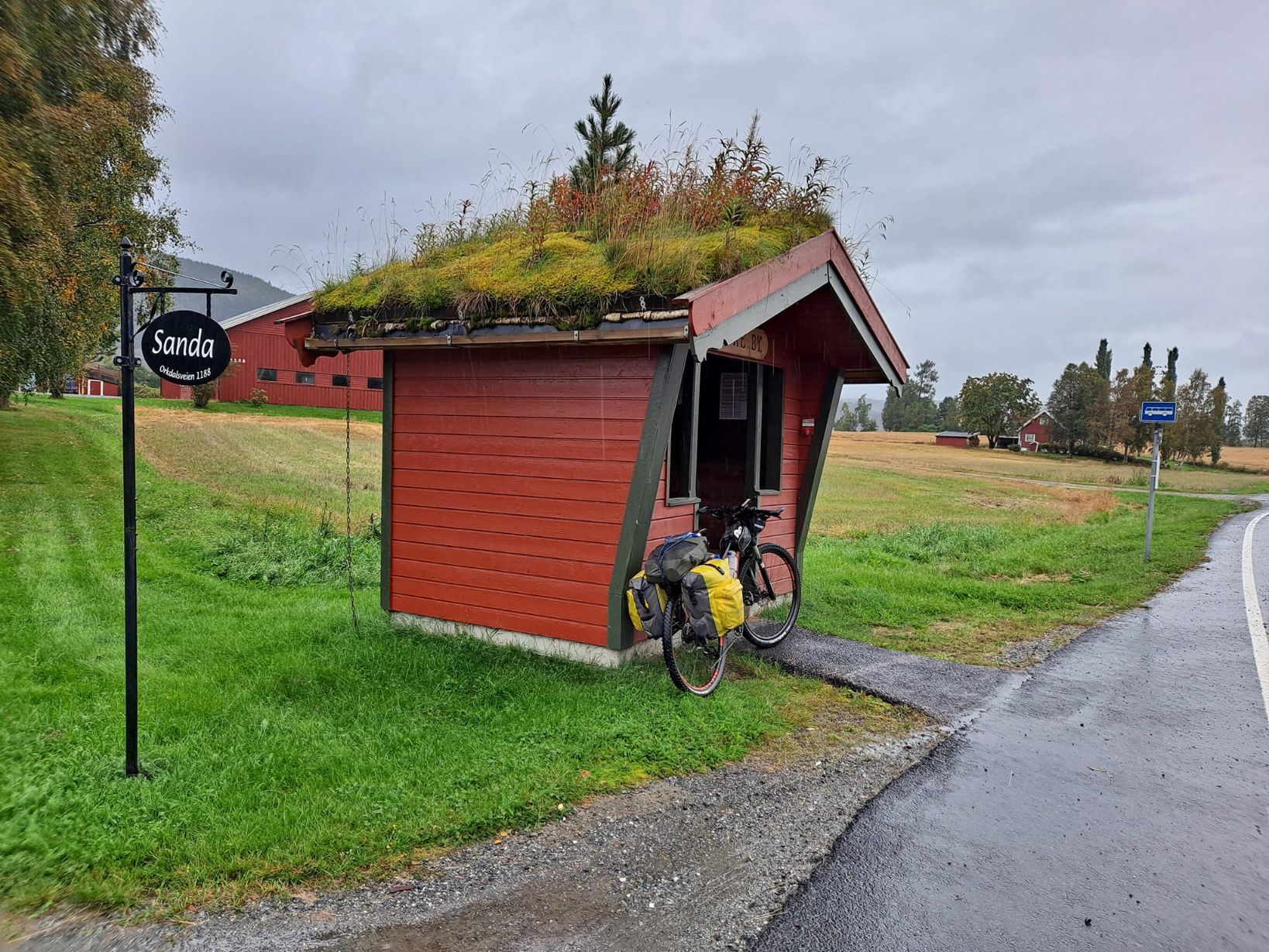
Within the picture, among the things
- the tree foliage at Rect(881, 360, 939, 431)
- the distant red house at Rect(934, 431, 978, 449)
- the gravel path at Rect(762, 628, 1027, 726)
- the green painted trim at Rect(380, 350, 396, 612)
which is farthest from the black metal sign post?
the tree foliage at Rect(881, 360, 939, 431)

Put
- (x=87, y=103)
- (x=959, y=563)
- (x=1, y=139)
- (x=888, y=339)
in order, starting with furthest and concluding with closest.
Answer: (x=87, y=103), (x=959, y=563), (x=1, y=139), (x=888, y=339)

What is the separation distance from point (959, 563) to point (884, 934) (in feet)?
35.0

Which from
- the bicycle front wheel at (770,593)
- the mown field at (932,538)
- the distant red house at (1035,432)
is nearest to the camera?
the bicycle front wheel at (770,593)

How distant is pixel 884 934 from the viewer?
309 cm

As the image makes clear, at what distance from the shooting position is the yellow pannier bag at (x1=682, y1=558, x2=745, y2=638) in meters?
5.50

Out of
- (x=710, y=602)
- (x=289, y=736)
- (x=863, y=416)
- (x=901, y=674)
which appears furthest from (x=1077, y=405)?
(x=289, y=736)

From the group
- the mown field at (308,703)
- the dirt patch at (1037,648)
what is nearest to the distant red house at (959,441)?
the mown field at (308,703)

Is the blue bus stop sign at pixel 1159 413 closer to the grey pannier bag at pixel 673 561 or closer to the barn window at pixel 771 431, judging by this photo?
the barn window at pixel 771 431

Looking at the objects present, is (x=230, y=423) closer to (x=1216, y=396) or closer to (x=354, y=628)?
(x=354, y=628)

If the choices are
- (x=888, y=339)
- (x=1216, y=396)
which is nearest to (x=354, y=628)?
(x=888, y=339)

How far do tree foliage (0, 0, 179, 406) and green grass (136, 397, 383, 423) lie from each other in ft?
51.4

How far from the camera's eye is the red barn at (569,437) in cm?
573

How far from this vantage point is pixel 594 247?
607 cm

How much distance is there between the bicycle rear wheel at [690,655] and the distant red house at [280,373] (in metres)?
34.4
